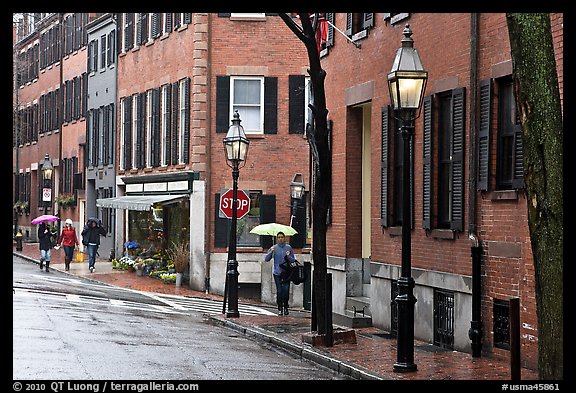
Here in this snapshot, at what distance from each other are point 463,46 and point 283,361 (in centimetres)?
552

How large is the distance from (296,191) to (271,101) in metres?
2.90

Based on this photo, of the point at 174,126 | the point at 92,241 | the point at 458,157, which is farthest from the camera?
the point at 92,241

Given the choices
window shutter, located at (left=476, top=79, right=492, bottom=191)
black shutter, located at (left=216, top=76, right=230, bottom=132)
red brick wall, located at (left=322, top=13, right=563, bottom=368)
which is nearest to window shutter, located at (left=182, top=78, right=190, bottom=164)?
black shutter, located at (left=216, top=76, right=230, bottom=132)

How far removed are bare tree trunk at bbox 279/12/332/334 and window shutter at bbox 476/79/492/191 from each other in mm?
2556

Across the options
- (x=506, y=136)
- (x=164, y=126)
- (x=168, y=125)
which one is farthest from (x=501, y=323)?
(x=164, y=126)

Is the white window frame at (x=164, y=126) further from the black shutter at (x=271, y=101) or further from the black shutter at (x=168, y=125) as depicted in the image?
the black shutter at (x=271, y=101)

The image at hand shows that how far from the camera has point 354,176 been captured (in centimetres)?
2388

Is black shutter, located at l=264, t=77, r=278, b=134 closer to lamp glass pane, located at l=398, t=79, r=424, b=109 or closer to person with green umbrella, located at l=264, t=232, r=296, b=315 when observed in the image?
person with green umbrella, located at l=264, t=232, r=296, b=315

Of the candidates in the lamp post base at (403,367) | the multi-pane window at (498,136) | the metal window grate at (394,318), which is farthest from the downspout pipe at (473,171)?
the metal window grate at (394,318)

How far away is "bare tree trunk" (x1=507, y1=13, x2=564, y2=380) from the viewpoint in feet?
34.3

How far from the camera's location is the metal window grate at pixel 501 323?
1636cm

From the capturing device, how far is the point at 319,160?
61.3ft

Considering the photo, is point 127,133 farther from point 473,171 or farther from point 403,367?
point 403,367

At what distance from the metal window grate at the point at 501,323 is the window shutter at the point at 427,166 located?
280 centimetres
